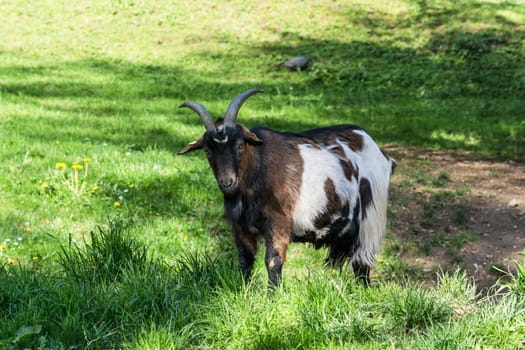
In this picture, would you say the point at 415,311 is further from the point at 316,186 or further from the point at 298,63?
the point at 298,63

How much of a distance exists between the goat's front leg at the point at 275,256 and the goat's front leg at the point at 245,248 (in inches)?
8.1

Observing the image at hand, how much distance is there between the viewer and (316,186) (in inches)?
212

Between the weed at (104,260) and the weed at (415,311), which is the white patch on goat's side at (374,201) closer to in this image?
the weed at (415,311)

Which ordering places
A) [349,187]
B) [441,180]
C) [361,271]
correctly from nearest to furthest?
[349,187] → [361,271] → [441,180]

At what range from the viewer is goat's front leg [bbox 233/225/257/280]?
5266 mm

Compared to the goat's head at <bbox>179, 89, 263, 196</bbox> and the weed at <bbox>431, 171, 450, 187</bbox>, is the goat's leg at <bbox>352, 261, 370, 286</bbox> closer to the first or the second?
the goat's head at <bbox>179, 89, 263, 196</bbox>

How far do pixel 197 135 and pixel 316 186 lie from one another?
5.94 meters

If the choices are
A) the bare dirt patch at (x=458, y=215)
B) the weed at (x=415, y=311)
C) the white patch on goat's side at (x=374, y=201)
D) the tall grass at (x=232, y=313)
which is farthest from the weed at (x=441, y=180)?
the weed at (x=415, y=311)

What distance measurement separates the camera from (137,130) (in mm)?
11438

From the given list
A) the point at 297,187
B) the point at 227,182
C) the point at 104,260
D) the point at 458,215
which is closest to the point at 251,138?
the point at 227,182

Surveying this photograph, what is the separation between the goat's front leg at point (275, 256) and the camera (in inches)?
201

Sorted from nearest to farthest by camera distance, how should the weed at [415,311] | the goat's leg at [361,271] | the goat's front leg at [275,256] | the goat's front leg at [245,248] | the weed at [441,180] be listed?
1. the weed at [415,311]
2. the goat's front leg at [275,256]
3. the goat's front leg at [245,248]
4. the goat's leg at [361,271]
5. the weed at [441,180]

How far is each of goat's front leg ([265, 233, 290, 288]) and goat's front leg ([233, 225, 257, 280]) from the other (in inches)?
8.1

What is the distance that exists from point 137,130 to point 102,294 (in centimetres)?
706
